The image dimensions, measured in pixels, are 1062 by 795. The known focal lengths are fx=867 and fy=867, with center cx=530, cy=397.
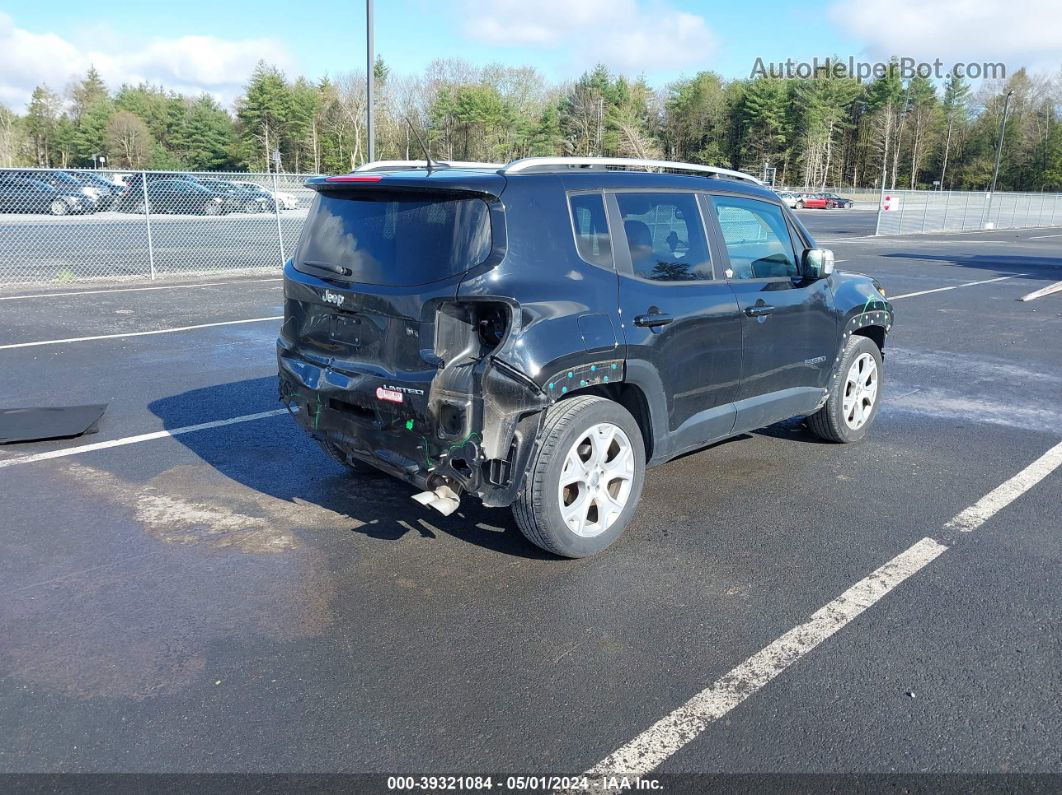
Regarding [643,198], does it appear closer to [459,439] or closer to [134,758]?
[459,439]

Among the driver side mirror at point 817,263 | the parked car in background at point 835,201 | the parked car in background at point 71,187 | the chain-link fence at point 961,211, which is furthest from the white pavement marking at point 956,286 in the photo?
the parked car in background at point 835,201

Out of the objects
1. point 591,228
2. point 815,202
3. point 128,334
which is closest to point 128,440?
point 591,228

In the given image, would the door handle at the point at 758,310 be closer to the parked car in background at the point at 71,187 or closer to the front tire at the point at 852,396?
the front tire at the point at 852,396

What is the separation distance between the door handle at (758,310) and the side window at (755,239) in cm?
18

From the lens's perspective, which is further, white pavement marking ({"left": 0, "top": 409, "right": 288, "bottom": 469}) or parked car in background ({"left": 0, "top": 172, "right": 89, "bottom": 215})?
parked car in background ({"left": 0, "top": 172, "right": 89, "bottom": 215})

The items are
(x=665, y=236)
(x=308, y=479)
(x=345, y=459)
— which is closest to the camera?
(x=665, y=236)

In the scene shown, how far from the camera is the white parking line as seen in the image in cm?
282

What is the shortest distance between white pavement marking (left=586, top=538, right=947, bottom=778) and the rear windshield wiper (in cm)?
254

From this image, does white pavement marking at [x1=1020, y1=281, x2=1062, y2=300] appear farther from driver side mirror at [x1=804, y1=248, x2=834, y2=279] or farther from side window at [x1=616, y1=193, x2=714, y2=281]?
side window at [x1=616, y1=193, x2=714, y2=281]

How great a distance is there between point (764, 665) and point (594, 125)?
84553 mm

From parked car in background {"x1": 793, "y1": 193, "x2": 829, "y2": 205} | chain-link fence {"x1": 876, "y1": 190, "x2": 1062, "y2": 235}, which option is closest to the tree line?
parked car in background {"x1": 793, "y1": 193, "x2": 829, "y2": 205}

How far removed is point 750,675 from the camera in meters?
3.28

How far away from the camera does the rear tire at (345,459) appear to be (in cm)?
472

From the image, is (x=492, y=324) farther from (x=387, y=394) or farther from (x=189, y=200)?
(x=189, y=200)
